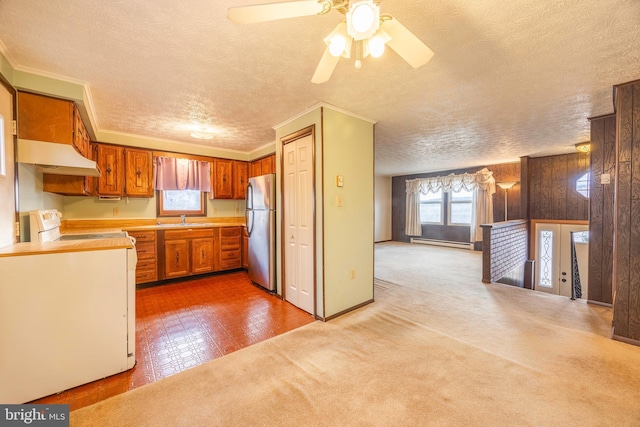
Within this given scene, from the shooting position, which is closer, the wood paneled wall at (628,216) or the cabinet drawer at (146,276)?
the wood paneled wall at (628,216)

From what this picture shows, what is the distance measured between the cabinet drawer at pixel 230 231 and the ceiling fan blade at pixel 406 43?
4.11 m

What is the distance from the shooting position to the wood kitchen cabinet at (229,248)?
4574 mm

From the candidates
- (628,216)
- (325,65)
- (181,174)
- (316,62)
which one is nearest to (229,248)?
(181,174)

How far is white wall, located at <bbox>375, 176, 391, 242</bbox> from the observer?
8.75 meters

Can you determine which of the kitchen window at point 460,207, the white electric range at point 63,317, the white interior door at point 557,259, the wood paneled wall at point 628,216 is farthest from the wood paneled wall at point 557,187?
the white electric range at point 63,317

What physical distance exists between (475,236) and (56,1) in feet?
26.9

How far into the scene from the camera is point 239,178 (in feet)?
16.7

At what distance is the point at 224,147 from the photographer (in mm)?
4738

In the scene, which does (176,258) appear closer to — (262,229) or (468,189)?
(262,229)

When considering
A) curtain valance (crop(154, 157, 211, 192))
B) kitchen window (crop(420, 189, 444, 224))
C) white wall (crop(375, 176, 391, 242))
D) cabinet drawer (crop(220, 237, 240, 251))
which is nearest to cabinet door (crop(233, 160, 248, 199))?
curtain valance (crop(154, 157, 211, 192))

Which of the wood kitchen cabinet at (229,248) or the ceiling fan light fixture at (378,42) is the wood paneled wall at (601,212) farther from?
the wood kitchen cabinet at (229,248)

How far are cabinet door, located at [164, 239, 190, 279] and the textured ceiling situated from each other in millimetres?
1870

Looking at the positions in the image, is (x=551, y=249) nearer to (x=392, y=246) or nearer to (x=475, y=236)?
(x=475, y=236)

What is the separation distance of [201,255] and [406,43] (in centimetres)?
427
